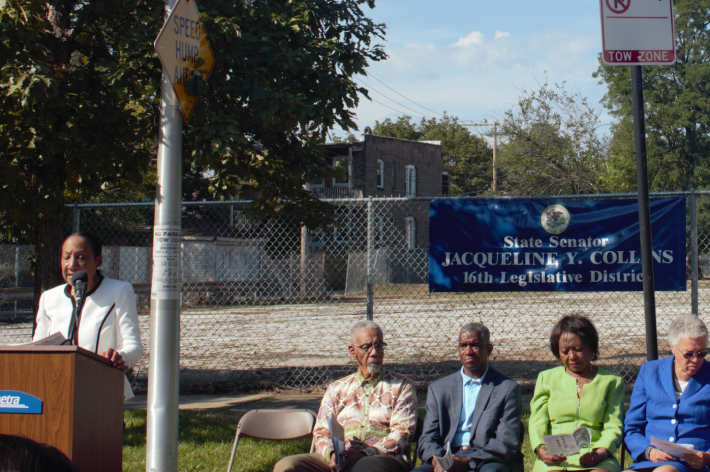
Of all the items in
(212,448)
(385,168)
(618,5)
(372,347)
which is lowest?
(212,448)

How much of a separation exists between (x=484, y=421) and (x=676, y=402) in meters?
1.10

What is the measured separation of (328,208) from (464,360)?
11.9ft

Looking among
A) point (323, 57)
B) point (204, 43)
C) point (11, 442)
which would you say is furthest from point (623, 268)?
point (11, 442)

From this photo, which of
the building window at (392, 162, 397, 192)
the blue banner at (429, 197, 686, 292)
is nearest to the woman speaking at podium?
the blue banner at (429, 197, 686, 292)

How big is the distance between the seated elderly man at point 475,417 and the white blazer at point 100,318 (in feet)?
6.04

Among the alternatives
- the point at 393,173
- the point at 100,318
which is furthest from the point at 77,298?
the point at 393,173

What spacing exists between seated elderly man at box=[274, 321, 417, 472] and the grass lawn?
3.93ft

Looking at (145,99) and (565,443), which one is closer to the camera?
(565,443)

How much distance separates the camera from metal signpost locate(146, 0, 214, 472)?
390 centimetres

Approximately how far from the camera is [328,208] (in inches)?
300

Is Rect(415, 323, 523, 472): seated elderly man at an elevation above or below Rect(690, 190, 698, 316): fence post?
below

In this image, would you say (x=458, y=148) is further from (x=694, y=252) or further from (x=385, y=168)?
(x=694, y=252)

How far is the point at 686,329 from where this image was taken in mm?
3936

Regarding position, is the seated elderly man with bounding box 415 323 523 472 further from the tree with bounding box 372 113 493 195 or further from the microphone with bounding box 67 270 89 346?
the tree with bounding box 372 113 493 195
